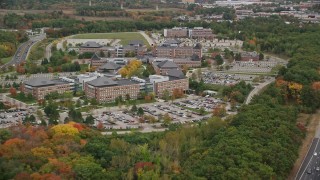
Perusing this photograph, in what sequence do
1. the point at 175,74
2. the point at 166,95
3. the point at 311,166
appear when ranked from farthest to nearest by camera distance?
A: the point at 175,74 → the point at 166,95 → the point at 311,166

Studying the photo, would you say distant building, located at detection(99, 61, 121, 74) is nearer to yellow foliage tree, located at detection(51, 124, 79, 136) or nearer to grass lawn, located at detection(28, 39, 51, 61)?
grass lawn, located at detection(28, 39, 51, 61)

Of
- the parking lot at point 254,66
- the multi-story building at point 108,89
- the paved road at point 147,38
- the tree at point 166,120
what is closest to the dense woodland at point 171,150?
the tree at point 166,120

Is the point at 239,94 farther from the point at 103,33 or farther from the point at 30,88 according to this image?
the point at 103,33

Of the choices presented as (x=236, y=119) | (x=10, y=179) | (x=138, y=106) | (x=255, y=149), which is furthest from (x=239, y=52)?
(x=10, y=179)

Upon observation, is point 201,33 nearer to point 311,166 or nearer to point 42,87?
point 42,87

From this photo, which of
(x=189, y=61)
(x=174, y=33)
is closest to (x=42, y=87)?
(x=189, y=61)

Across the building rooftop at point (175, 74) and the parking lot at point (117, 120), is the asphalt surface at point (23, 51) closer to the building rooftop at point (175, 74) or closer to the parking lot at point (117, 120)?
the building rooftop at point (175, 74)
